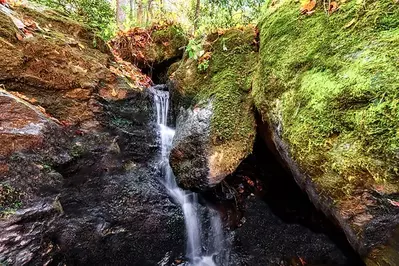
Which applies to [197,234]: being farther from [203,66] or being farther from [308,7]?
[308,7]

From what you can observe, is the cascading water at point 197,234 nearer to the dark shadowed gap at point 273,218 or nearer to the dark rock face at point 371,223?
the dark shadowed gap at point 273,218

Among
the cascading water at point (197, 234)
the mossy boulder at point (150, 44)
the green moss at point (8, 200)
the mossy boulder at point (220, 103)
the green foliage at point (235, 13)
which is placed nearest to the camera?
the green moss at point (8, 200)

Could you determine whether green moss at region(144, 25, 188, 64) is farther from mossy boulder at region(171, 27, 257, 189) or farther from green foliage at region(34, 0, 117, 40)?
mossy boulder at region(171, 27, 257, 189)

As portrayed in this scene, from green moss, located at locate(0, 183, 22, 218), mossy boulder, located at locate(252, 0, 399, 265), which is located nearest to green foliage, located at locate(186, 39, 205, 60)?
mossy boulder, located at locate(252, 0, 399, 265)

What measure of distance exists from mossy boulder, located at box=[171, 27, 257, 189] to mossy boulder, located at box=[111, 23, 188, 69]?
4.08 m

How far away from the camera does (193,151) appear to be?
3.66m

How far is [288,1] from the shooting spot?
347cm

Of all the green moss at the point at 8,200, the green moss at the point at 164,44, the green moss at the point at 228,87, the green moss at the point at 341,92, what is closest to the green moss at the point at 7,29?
the green moss at the point at 8,200

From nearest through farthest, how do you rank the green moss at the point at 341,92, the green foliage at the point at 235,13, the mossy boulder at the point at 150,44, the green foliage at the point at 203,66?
1. the green moss at the point at 341,92
2. the green foliage at the point at 203,66
3. the green foliage at the point at 235,13
4. the mossy boulder at the point at 150,44

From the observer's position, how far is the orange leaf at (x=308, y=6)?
9.80ft

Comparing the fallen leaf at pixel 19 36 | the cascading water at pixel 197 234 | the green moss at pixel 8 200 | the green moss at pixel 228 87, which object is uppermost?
the fallen leaf at pixel 19 36

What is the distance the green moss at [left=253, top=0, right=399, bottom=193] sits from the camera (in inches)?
74.8

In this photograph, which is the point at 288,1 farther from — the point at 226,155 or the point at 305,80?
the point at 226,155

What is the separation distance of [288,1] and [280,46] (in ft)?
2.66
